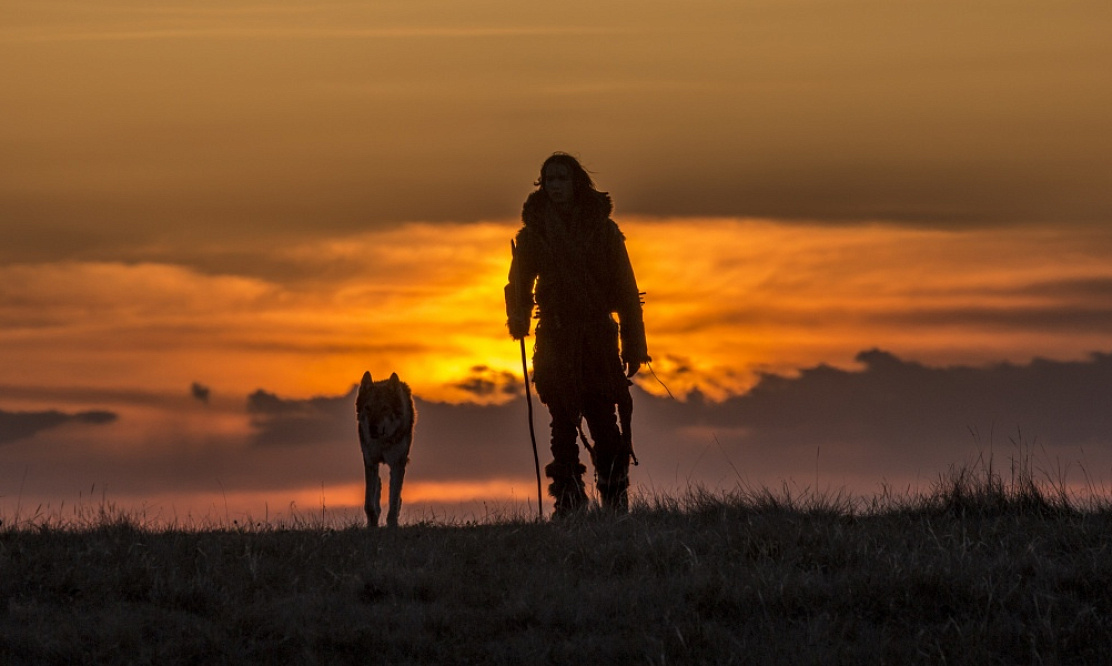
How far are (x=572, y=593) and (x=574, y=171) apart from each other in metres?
5.36

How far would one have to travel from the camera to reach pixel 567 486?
13.6m

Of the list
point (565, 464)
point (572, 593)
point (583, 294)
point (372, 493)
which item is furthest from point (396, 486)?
point (572, 593)

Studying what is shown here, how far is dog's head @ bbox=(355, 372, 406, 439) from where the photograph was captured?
1525 centimetres

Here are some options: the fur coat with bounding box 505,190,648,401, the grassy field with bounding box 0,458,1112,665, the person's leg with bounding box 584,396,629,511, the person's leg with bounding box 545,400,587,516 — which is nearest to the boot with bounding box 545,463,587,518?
the person's leg with bounding box 545,400,587,516

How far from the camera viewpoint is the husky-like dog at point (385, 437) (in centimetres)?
1516

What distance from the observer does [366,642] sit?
840 cm

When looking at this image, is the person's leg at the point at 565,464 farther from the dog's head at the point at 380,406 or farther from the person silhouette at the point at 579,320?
the dog's head at the point at 380,406

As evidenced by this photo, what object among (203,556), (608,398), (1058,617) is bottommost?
(1058,617)

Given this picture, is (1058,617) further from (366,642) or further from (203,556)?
(203,556)

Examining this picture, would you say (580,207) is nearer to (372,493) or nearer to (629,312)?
(629,312)

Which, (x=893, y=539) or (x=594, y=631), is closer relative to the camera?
(x=594, y=631)

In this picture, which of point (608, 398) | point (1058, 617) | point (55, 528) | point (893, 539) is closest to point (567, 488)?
point (608, 398)

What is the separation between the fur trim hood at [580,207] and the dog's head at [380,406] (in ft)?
9.55

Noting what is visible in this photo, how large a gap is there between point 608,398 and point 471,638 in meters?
5.31
